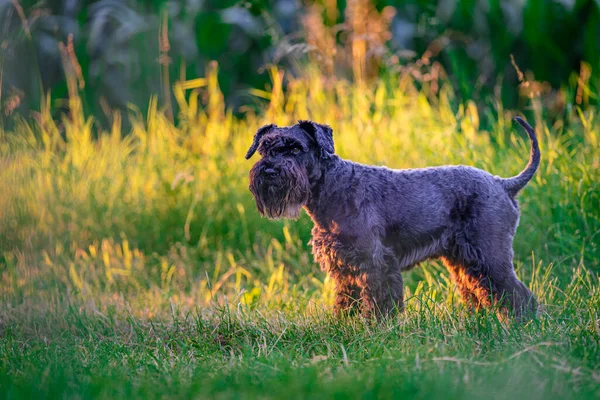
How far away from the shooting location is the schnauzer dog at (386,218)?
4.67m

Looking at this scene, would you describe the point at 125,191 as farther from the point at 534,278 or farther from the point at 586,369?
the point at 586,369

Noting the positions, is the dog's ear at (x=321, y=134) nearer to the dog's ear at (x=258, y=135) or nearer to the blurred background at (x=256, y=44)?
the dog's ear at (x=258, y=135)

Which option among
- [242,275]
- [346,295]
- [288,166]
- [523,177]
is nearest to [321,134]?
[288,166]

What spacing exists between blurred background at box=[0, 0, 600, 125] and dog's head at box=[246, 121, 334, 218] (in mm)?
4350

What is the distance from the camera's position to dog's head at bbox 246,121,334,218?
Answer: 456 cm

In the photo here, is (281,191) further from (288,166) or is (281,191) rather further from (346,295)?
(346,295)

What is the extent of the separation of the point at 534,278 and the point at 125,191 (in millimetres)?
4206

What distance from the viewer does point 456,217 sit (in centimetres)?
488

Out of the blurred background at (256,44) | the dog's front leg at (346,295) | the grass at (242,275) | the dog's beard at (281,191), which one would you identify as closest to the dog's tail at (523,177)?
the grass at (242,275)

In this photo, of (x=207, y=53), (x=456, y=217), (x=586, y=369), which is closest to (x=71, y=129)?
(x=207, y=53)

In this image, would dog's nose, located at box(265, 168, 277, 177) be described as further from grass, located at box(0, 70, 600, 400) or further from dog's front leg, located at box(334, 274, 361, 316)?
grass, located at box(0, 70, 600, 400)

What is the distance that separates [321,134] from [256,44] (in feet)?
22.5

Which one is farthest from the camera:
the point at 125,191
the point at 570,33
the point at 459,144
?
the point at 570,33

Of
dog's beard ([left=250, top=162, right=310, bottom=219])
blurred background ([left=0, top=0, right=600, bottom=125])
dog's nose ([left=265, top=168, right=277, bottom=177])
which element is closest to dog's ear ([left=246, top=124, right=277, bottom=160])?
dog's beard ([left=250, top=162, right=310, bottom=219])
